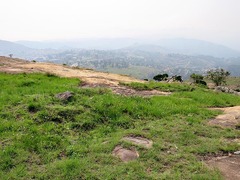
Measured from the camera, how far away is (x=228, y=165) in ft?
33.0

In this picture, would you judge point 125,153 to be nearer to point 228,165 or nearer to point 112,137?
point 112,137

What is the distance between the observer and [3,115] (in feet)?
45.7

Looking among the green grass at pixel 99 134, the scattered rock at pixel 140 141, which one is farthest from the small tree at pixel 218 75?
the scattered rock at pixel 140 141

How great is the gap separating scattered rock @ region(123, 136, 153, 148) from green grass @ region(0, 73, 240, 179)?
0.28 metres

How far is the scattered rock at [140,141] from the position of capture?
11289 millimetres

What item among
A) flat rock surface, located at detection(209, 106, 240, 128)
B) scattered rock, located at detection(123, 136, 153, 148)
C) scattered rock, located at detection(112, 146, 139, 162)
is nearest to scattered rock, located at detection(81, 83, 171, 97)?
flat rock surface, located at detection(209, 106, 240, 128)

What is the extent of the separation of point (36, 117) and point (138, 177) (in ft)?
22.5

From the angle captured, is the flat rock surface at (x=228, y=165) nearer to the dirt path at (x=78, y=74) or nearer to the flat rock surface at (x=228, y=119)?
the flat rock surface at (x=228, y=119)

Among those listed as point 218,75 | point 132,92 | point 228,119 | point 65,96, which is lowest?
point 218,75

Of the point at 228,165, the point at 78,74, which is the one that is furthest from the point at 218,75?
the point at 228,165

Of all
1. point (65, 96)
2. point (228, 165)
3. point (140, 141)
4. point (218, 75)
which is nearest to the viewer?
point (228, 165)

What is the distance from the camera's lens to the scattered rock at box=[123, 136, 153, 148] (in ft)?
37.0

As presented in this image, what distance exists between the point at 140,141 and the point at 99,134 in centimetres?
201

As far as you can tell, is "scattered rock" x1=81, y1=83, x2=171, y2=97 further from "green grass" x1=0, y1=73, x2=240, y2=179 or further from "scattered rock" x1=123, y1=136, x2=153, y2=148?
"scattered rock" x1=123, y1=136, x2=153, y2=148
